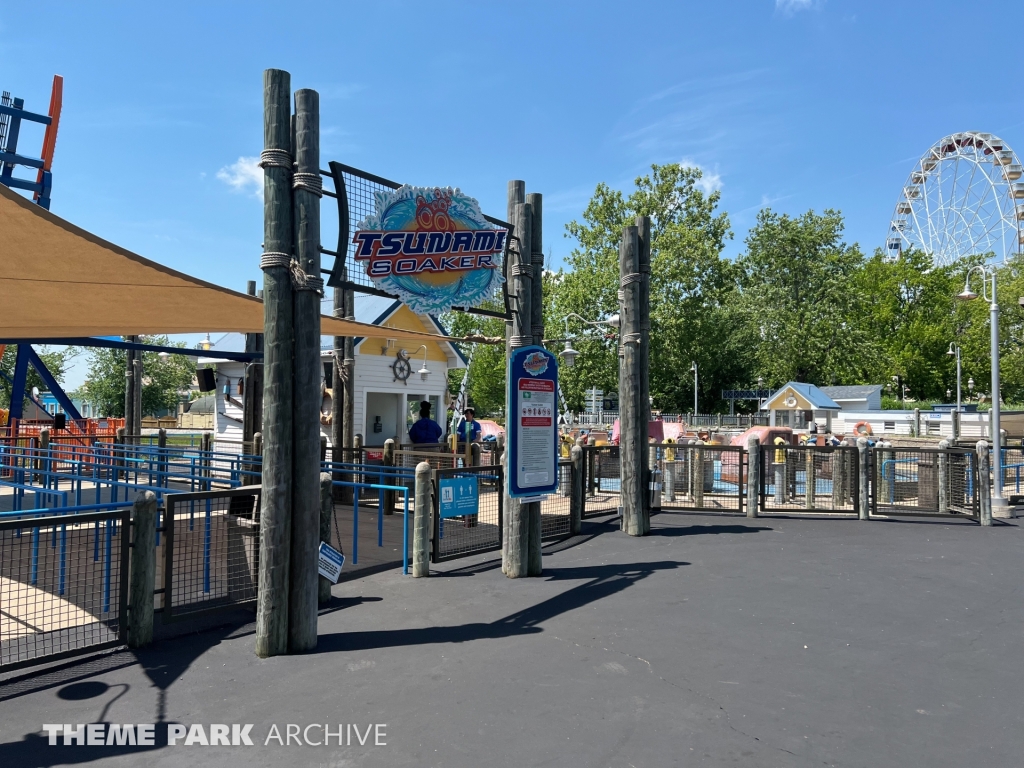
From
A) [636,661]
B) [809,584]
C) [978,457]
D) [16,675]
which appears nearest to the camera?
[16,675]

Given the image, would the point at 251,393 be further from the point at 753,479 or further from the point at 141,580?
the point at 753,479

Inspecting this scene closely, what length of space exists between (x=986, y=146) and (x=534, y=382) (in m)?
67.0

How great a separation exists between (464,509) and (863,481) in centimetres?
733

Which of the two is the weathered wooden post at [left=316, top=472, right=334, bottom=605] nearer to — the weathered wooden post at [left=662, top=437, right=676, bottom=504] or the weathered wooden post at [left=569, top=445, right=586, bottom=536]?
the weathered wooden post at [left=569, top=445, right=586, bottom=536]

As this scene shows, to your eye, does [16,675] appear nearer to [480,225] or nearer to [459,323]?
[480,225]

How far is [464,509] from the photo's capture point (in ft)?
27.1

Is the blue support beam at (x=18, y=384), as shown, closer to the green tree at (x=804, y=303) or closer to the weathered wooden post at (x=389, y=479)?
the weathered wooden post at (x=389, y=479)

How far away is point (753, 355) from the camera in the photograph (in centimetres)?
5844

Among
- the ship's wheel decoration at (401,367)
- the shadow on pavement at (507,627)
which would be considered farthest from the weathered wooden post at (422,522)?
the ship's wheel decoration at (401,367)

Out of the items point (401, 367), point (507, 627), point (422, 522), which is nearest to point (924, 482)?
point (422, 522)

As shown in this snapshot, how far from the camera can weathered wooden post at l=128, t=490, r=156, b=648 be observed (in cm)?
506

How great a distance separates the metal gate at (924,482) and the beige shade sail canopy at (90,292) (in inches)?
339

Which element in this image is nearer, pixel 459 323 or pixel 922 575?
pixel 922 575

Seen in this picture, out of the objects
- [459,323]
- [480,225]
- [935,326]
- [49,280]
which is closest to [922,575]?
[480,225]
